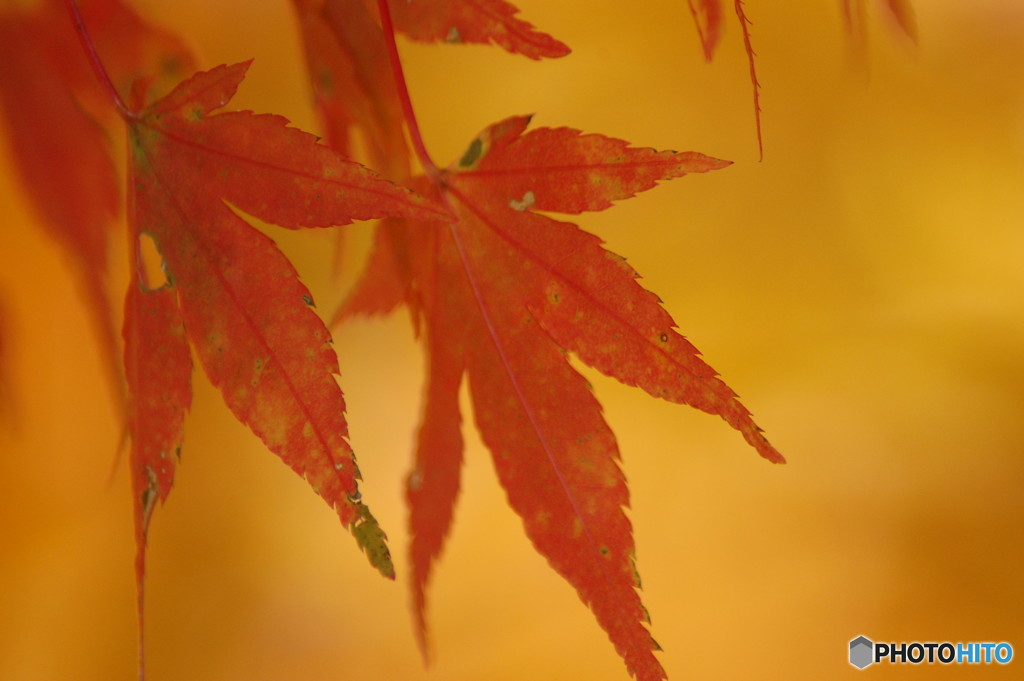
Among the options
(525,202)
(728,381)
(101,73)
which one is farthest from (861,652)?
(101,73)

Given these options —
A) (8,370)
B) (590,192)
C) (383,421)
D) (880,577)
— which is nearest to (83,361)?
(8,370)

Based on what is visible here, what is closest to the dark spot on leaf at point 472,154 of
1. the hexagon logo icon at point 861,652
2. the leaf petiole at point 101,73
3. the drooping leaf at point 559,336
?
the drooping leaf at point 559,336

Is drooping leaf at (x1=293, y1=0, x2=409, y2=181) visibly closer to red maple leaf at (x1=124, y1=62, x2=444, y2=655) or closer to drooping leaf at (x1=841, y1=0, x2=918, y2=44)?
red maple leaf at (x1=124, y1=62, x2=444, y2=655)

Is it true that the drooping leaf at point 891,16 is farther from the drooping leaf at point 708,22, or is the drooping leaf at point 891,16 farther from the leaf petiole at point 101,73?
the leaf petiole at point 101,73

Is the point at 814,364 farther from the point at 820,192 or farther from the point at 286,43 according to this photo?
the point at 286,43

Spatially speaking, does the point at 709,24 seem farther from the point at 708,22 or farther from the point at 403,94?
the point at 403,94

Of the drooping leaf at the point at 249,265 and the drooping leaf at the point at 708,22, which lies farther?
the drooping leaf at the point at 708,22
